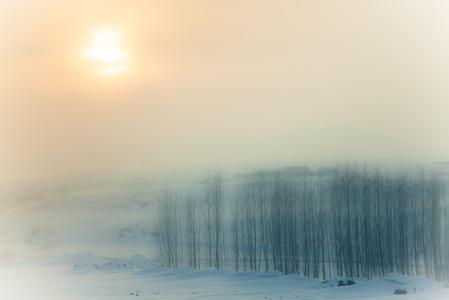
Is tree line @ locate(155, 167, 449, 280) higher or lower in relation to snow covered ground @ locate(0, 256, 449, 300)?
higher

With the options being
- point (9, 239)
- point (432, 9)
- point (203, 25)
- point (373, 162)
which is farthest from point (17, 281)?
point (432, 9)

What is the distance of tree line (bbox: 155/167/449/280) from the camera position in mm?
→ 3170

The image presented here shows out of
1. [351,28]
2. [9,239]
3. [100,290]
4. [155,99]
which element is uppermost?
[351,28]

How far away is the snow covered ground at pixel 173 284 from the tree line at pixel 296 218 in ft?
0.23

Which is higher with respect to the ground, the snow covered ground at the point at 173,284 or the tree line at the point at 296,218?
the tree line at the point at 296,218

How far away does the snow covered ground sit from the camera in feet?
10.5

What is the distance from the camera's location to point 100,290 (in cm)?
328

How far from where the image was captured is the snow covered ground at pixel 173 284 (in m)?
3.21

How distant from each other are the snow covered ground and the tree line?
70 mm

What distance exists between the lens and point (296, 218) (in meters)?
3.17

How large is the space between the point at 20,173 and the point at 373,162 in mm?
2127

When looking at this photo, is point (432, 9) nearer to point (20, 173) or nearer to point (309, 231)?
point (309, 231)

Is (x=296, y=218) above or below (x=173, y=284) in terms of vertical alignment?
above

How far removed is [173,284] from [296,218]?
2.68ft
